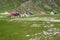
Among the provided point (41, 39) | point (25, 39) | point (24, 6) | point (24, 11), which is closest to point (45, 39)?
point (41, 39)

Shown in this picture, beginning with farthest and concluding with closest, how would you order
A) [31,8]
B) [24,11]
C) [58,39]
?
1. [31,8]
2. [24,11]
3. [58,39]

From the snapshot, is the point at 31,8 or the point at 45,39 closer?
the point at 45,39

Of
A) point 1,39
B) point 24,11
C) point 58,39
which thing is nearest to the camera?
point 58,39


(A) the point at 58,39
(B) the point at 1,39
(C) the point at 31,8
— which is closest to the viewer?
(A) the point at 58,39

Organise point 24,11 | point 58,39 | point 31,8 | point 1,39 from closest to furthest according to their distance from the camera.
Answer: point 58,39 < point 1,39 < point 24,11 < point 31,8

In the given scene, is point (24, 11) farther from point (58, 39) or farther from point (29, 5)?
point (58, 39)

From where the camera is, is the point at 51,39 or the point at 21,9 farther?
the point at 21,9

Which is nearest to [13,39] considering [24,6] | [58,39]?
[58,39]

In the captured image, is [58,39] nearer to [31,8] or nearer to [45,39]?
[45,39]
